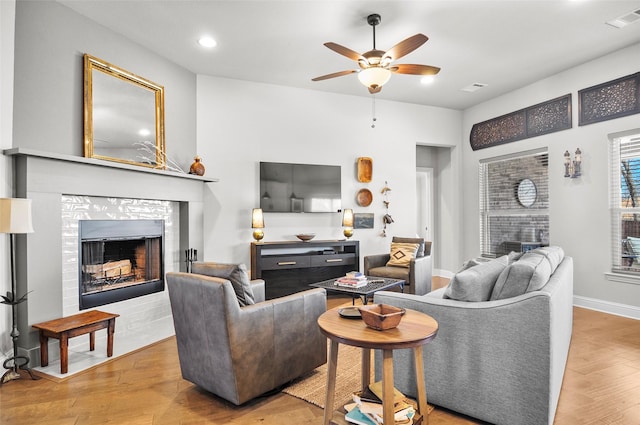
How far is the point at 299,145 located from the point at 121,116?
244cm

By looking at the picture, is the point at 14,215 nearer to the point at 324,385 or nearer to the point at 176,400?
the point at 176,400

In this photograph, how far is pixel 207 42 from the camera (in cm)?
410

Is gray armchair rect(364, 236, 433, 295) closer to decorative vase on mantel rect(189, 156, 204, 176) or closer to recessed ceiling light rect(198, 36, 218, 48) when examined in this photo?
decorative vase on mantel rect(189, 156, 204, 176)

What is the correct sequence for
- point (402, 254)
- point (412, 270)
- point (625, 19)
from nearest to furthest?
point (625, 19) → point (412, 270) → point (402, 254)

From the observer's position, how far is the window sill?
168 inches

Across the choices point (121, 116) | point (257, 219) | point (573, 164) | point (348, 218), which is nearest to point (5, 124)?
point (121, 116)

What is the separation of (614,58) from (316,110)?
376 centimetres

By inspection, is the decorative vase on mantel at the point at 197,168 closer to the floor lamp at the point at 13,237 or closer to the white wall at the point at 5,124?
the white wall at the point at 5,124

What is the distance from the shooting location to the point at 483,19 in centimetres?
367

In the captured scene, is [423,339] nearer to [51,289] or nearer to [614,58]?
[51,289]

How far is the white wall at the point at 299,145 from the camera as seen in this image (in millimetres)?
5074

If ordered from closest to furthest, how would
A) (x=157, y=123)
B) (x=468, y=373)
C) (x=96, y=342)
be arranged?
(x=468, y=373), (x=96, y=342), (x=157, y=123)

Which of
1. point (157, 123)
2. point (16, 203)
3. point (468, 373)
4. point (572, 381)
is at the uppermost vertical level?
point (157, 123)

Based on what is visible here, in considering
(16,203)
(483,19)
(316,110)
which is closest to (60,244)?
(16,203)
